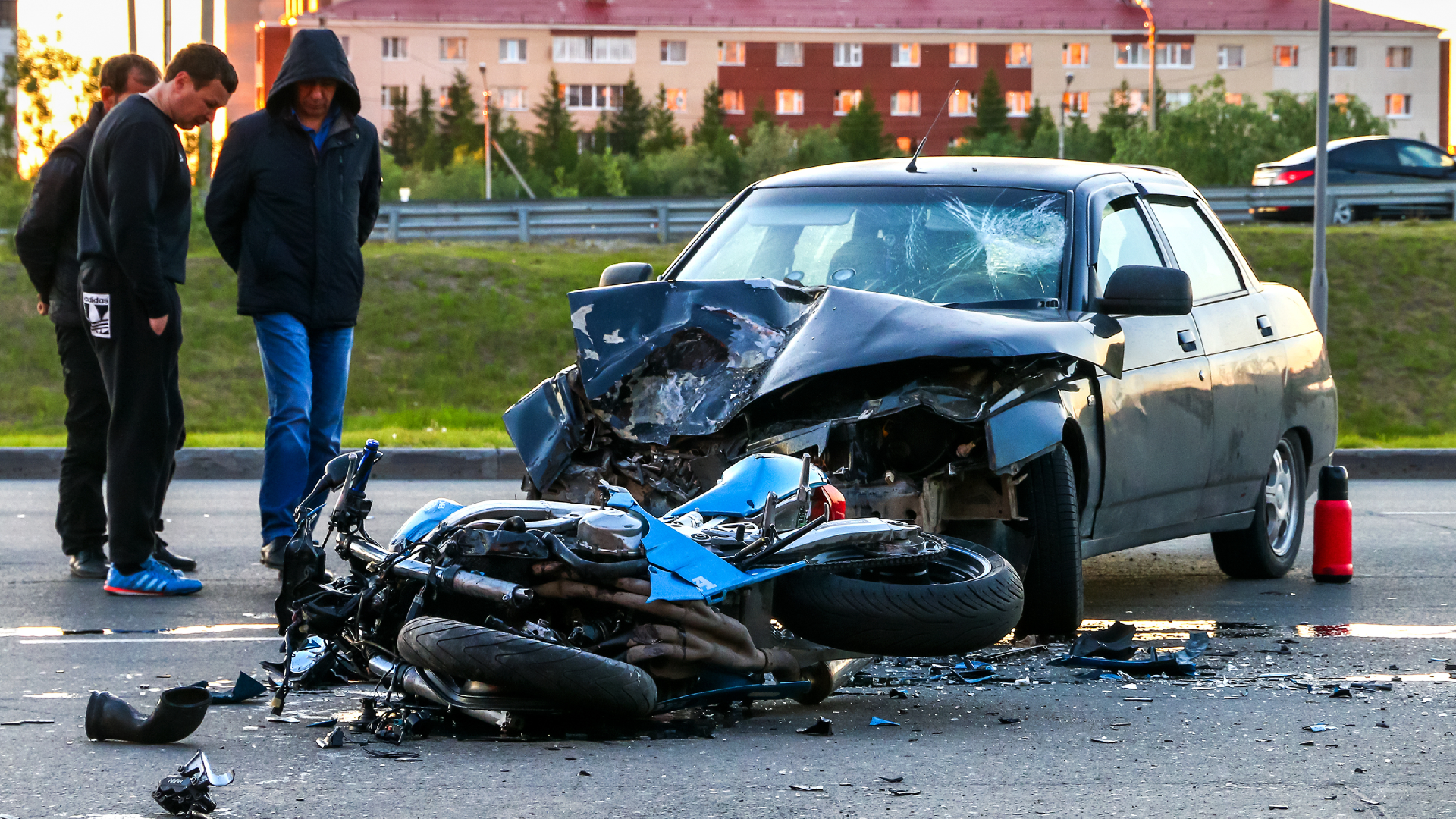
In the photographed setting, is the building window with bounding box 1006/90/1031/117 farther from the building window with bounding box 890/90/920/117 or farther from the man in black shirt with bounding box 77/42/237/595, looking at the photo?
the man in black shirt with bounding box 77/42/237/595

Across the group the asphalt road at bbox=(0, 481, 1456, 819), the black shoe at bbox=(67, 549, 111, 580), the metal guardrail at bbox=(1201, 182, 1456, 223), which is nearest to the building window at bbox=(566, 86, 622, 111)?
the metal guardrail at bbox=(1201, 182, 1456, 223)

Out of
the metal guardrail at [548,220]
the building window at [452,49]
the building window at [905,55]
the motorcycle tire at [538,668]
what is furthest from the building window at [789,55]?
the motorcycle tire at [538,668]

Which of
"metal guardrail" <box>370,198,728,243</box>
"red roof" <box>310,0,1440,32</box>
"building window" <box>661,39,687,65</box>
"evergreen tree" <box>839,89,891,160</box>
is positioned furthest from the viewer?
"building window" <box>661,39,687,65</box>

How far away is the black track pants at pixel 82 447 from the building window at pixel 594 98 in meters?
91.6

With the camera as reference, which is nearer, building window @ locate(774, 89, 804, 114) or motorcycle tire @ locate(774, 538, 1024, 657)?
motorcycle tire @ locate(774, 538, 1024, 657)

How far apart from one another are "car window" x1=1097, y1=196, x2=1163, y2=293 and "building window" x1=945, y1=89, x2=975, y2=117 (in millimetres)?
85839

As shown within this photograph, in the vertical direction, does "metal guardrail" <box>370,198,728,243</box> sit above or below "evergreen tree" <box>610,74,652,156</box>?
below

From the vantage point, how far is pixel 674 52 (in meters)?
95.2

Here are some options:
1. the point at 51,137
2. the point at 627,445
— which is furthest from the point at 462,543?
the point at 51,137

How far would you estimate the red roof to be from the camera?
91.9m

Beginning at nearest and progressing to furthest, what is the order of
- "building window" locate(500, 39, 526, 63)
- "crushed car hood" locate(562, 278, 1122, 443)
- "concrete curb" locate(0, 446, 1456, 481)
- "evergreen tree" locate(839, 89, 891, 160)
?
"crushed car hood" locate(562, 278, 1122, 443) → "concrete curb" locate(0, 446, 1456, 481) → "evergreen tree" locate(839, 89, 891, 160) → "building window" locate(500, 39, 526, 63)

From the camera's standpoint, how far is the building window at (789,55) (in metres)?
93.4

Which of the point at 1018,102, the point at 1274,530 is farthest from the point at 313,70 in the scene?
the point at 1018,102

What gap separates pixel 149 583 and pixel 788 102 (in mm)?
90579
